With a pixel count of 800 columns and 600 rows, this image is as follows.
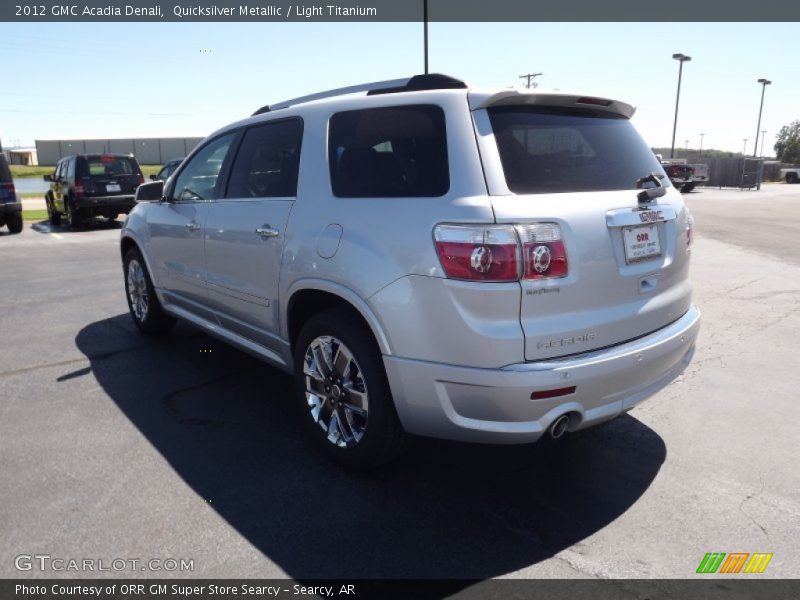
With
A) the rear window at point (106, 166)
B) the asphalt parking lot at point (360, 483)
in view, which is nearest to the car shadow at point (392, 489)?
the asphalt parking lot at point (360, 483)

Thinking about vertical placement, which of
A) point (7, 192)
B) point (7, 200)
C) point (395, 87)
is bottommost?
point (7, 200)

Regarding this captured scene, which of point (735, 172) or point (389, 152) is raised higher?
point (389, 152)

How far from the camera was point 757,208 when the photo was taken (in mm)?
21312

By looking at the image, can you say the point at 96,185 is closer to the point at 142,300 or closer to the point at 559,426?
the point at 142,300

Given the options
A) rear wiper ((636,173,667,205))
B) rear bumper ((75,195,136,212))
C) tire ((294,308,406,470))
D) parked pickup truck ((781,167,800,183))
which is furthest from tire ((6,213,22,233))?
parked pickup truck ((781,167,800,183))

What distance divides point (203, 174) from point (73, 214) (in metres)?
13.0

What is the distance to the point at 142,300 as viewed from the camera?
5.97 meters

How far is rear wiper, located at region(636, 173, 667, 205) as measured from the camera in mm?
3117

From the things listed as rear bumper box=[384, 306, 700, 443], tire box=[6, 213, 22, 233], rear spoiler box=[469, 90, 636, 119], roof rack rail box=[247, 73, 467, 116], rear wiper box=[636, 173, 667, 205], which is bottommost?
tire box=[6, 213, 22, 233]

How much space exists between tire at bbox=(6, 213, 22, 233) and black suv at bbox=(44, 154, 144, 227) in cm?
113

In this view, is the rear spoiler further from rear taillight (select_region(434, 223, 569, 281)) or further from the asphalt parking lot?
the asphalt parking lot

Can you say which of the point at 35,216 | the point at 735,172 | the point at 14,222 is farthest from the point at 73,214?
the point at 735,172

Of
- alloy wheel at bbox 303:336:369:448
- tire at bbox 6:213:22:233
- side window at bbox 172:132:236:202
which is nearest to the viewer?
alloy wheel at bbox 303:336:369:448

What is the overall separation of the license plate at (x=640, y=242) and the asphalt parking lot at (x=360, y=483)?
1.18m
